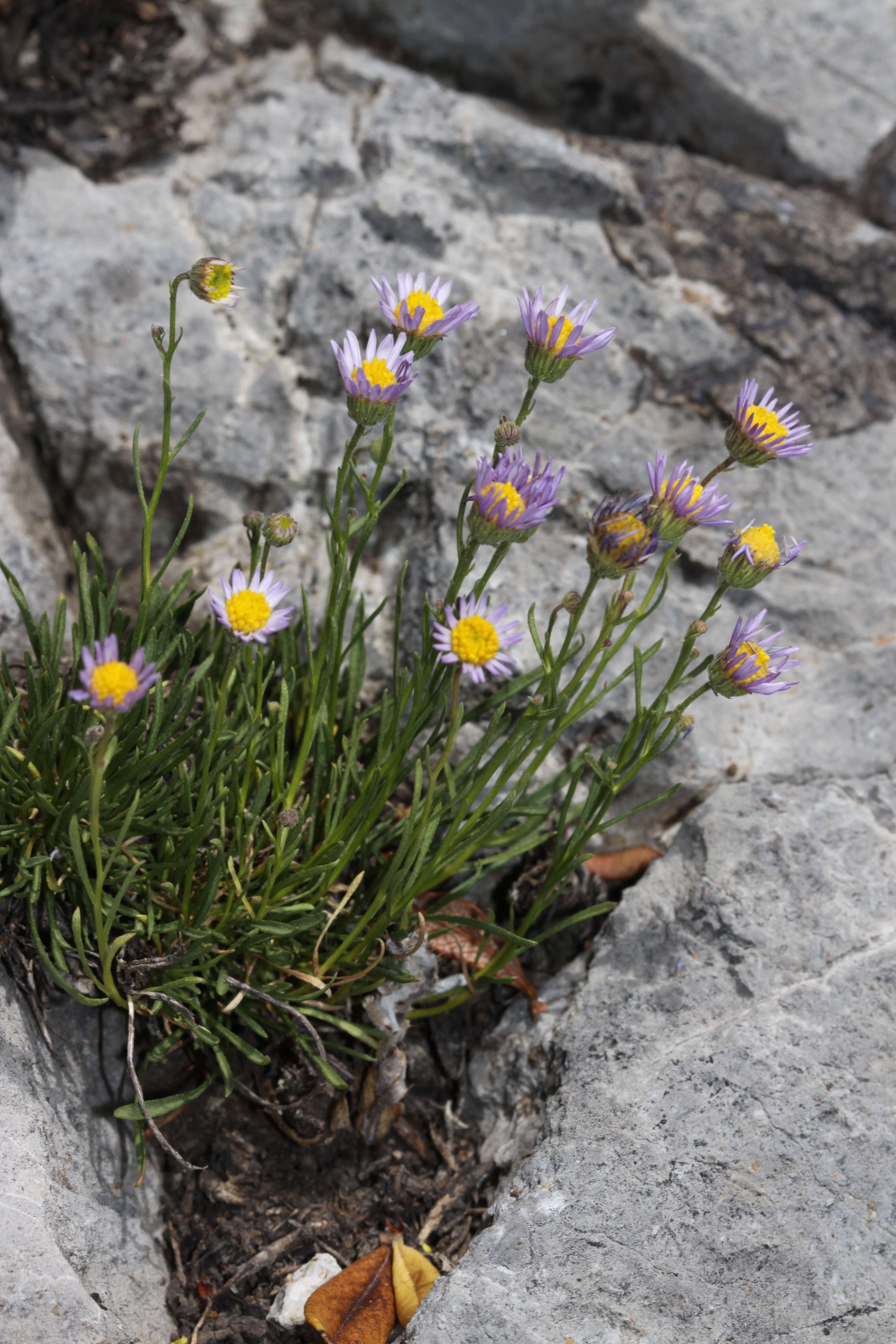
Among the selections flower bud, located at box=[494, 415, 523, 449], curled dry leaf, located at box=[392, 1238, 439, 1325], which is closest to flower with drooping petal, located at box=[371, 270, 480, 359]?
flower bud, located at box=[494, 415, 523, 449]

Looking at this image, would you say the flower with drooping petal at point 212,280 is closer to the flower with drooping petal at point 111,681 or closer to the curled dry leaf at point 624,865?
the flower with drooping petal at point 111,681

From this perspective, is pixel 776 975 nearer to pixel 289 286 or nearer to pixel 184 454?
pixel 184 454

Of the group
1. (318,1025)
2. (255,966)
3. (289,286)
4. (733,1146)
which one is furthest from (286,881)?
(289,286)

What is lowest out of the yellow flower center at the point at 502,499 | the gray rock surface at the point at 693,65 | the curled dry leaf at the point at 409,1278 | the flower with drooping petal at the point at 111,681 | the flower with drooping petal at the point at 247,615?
the curled dry leaf at the point at 409,1278

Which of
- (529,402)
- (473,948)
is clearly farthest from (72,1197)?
(529,402)

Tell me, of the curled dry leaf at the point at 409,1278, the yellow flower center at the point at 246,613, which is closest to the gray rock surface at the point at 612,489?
the curled dry leaf at the point at 409,1278

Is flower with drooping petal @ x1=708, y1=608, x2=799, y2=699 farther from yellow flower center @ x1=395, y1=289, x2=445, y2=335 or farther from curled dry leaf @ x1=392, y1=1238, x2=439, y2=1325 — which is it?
curled dry leaf @ x1=392, y1=1238, x2=439, y2=1325
